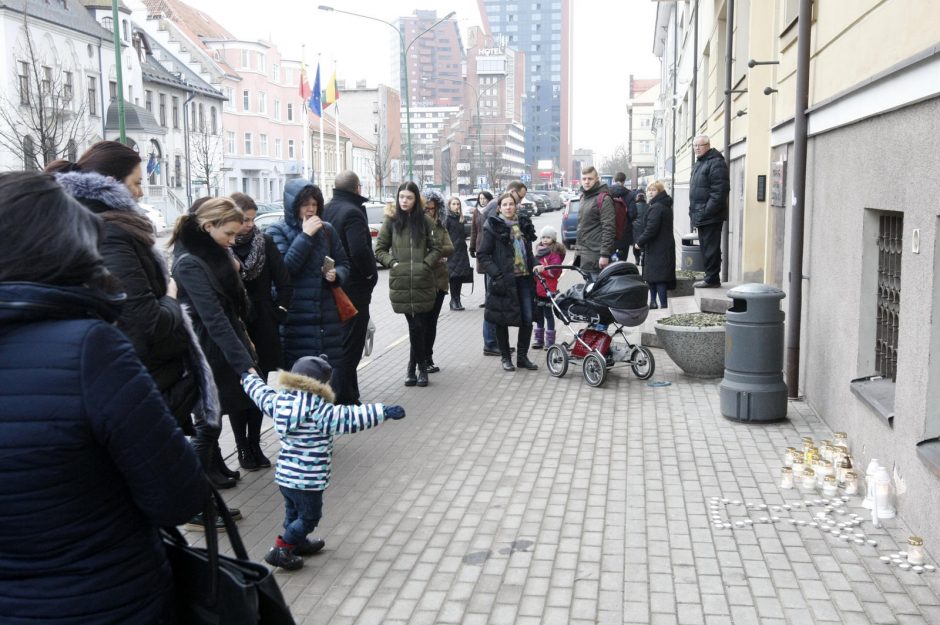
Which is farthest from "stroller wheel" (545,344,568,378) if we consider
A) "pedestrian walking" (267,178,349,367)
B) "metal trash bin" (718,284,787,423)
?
"pedestrian walking" (267,178,349,367)

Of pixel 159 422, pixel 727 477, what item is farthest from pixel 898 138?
pixel 159 422

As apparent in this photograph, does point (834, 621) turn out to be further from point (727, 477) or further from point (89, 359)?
point (89, 359)

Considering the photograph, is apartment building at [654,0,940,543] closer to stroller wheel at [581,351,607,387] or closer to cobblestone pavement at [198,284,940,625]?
cobblestone pavement at [198,284,940,625]

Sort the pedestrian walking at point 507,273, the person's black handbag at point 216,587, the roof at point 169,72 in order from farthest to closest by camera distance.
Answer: the roof at point 169,72, the pedestrian walking at point 507,273, the person's black handbag at point 216,587

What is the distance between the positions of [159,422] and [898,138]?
4.96m

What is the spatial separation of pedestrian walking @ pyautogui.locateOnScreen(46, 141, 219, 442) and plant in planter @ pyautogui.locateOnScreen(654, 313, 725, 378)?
645 centimetres

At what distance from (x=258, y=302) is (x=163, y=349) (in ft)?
7.61

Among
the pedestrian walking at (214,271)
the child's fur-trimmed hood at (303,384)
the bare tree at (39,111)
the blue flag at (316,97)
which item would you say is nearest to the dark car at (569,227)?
the blue flag at (316,97)

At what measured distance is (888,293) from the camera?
6492mm

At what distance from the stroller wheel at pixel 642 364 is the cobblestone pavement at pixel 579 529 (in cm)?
105

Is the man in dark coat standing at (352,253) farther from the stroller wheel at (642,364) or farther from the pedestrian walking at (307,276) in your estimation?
the stroller wheel at (642,364)

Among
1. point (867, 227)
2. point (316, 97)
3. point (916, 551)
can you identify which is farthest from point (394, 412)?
point (316, 97)

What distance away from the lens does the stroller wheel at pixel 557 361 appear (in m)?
10.5

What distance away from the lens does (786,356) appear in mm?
9125
